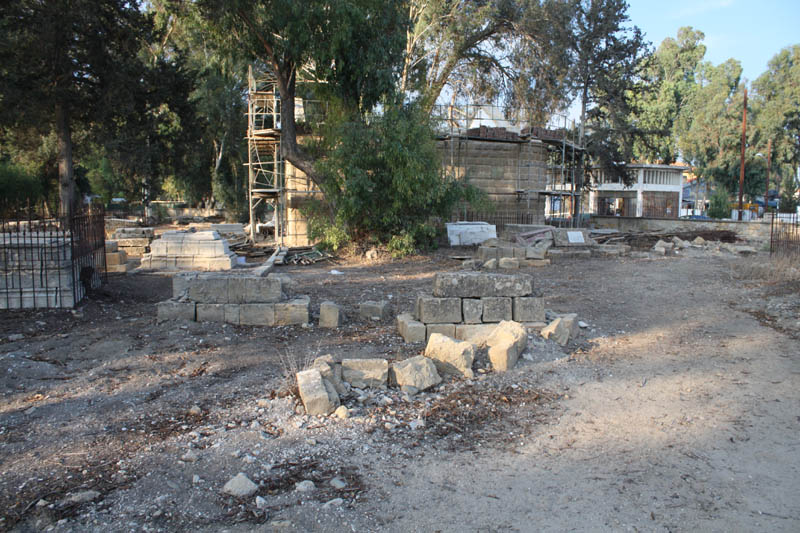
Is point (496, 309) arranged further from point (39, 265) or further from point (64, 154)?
point (64, 154)

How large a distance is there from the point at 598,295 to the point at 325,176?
901 centimetres

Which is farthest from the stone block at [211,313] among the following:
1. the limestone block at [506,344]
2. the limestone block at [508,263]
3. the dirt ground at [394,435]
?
the limestone block at [508,263]

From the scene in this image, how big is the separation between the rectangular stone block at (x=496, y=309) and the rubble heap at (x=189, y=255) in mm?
9103

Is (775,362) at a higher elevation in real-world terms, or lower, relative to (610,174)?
lower

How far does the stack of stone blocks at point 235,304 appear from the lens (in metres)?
7.97

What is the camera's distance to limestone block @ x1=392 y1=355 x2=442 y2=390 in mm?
5488

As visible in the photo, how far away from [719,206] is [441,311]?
A: 35.9 meters

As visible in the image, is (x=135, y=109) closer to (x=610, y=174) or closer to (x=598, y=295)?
(x=598, y=295)

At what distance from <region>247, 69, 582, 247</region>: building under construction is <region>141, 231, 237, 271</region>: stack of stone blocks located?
6.00 meters

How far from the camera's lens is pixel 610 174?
3228cm

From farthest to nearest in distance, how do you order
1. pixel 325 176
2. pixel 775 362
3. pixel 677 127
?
pixel 677 127 → pixel 325 176 → pixel 775 362

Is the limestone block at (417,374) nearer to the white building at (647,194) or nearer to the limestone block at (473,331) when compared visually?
the limestone block at (473,331)

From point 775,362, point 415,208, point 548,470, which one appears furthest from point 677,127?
point 548,470

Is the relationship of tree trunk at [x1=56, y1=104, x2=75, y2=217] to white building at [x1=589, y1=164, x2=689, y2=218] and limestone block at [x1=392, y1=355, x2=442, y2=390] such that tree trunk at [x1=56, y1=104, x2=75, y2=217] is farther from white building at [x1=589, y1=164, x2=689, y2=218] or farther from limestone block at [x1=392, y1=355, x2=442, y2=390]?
white building at [x1=589, y1=164, x2=689, y2=218]
